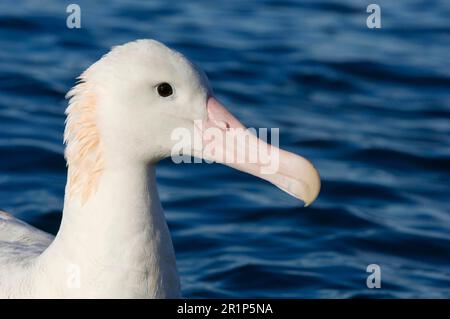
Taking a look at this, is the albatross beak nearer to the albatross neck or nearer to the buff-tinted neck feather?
the albatross neck

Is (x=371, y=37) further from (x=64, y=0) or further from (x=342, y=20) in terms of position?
(x=64, y=0)

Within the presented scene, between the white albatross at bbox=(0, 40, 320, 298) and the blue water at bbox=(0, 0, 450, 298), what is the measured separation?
7.85ft

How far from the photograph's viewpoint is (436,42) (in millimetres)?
13188

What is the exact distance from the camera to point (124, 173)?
509cm

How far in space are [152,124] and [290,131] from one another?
5.29 metres

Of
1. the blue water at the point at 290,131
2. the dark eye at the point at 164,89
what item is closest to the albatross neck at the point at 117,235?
the dark eye at the point at 164,89

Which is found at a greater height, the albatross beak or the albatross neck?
the albatross beak

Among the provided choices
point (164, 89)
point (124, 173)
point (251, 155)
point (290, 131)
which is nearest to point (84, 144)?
point (124, 173)

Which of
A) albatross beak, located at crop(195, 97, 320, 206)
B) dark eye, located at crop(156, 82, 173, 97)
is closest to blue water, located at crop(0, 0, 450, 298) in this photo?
albatross beak, located at crop(195, 97, 320, 206)

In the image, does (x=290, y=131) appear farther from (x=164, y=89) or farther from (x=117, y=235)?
(x=117, y=235)

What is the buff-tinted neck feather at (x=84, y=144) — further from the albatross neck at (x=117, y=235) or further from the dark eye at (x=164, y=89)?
the dark eye at (x=164, y=89)

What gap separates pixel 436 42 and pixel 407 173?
381cm

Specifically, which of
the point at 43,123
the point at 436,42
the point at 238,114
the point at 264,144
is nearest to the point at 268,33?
the point at 436,42

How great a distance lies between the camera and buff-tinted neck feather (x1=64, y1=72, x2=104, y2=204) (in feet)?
16.8
